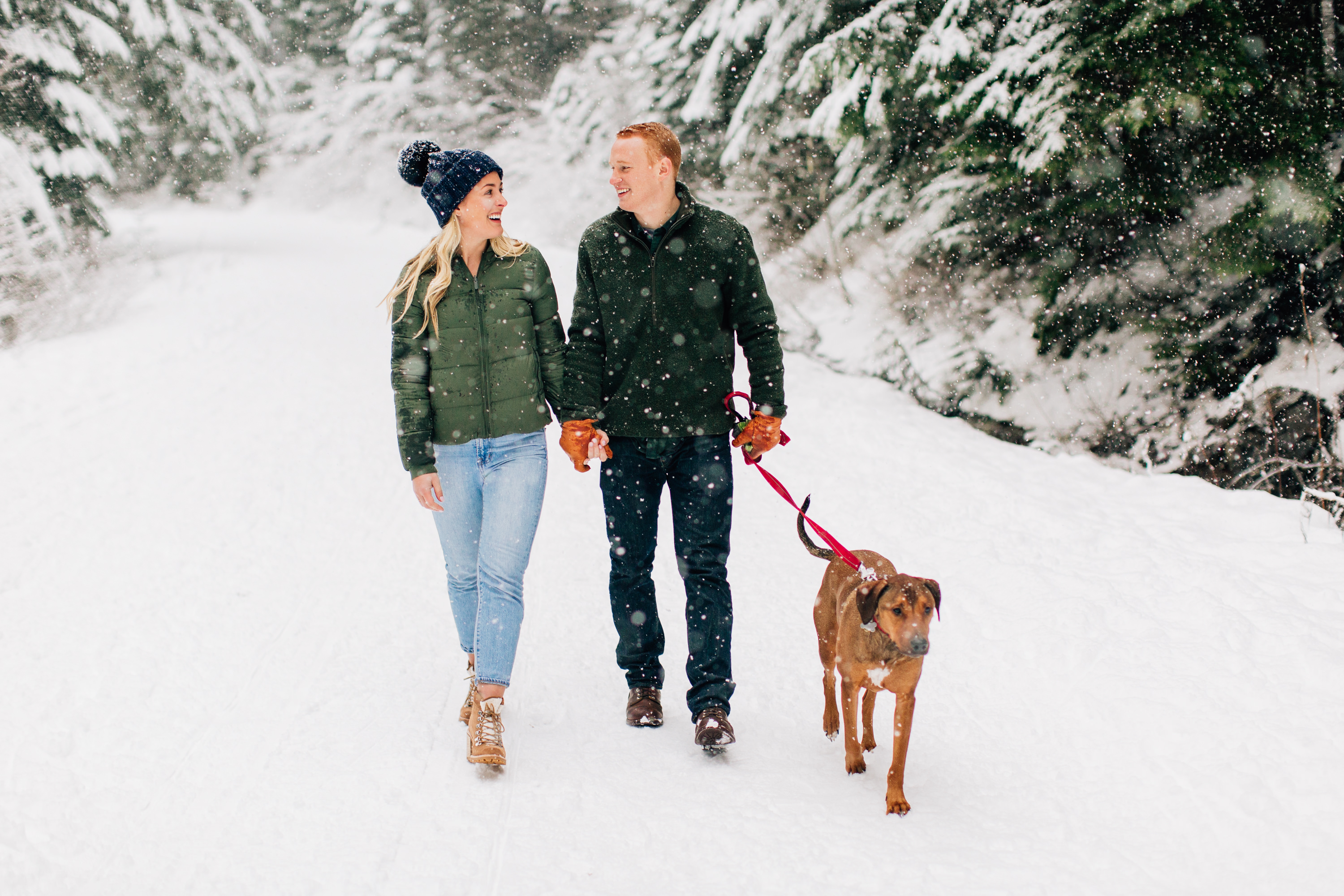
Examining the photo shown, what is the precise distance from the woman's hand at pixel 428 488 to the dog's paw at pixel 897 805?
189 cm

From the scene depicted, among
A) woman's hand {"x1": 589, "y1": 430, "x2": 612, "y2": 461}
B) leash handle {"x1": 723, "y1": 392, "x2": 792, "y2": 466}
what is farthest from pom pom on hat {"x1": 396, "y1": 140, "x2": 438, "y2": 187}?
leash handle {"x1": 723, "y1": 392, "x2": 792, "y2": 466}

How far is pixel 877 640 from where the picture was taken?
2.83 m

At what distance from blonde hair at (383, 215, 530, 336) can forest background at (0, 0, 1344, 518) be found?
4454 millimetres

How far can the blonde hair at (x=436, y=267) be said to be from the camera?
3.21 meters

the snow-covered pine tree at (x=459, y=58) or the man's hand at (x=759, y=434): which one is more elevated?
the snow-covered pine tree at (x=459, y=58)

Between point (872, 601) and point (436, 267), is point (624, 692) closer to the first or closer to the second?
point (872, 601)

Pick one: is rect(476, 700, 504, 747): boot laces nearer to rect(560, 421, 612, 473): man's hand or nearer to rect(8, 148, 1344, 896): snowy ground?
rect(8, 148, 1344, 896): snowy ground

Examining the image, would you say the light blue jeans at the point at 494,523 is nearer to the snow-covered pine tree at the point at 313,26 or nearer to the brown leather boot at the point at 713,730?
the brown leather boot at the point at 713,730

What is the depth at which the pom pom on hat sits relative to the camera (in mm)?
3299

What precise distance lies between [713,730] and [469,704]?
1.01 meters

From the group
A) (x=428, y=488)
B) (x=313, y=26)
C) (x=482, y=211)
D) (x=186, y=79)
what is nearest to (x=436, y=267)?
(x=482, y=211)

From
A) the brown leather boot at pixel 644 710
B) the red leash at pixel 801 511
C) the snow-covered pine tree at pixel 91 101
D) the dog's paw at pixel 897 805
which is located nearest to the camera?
the dog's paw at pixel 897 805

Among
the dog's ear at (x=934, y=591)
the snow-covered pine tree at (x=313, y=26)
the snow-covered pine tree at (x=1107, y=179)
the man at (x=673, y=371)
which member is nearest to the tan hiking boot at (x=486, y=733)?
the man at (x=673, y=371)

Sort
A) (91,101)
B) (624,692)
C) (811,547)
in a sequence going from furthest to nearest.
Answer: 1. (91,101)
2. (624,692)
3. (811,547)
